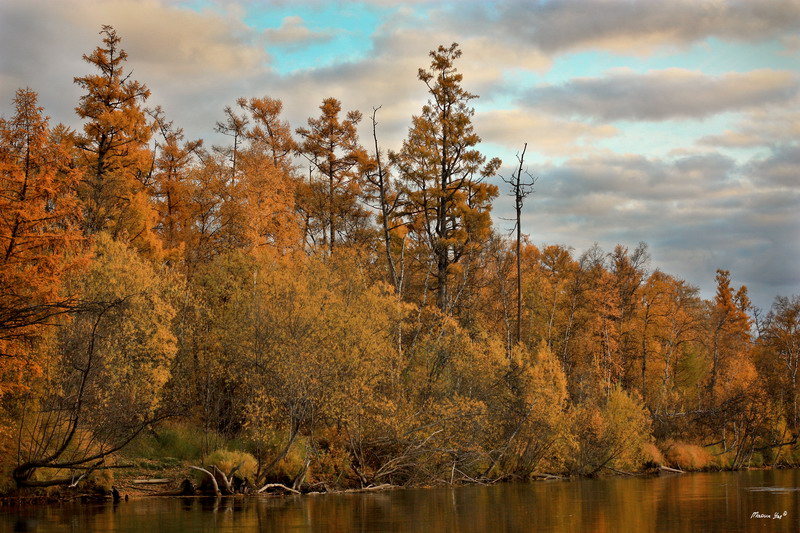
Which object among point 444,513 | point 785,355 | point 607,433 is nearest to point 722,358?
point 785,355

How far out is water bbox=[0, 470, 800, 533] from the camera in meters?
17.6

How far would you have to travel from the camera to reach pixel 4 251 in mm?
24422

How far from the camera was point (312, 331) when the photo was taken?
30016 mm

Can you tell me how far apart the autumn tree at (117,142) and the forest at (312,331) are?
0.43 ft

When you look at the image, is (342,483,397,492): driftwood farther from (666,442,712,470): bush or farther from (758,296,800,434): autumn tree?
(758,296,800,434): autumn tree

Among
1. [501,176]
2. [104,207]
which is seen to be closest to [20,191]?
[104,207]

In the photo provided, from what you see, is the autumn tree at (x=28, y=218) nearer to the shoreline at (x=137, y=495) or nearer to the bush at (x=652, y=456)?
the shoreline at (x=137, y=495)

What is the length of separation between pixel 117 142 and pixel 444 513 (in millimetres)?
28184

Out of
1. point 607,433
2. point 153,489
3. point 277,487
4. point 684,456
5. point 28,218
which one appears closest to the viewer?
point 28,218

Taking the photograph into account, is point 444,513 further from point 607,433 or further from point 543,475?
point 607,433

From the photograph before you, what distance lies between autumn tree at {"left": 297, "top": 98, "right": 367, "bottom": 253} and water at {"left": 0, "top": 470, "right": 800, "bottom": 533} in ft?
81.5

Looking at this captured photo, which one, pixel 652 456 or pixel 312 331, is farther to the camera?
pixel 652 456

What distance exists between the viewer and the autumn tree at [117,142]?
3938 centimetres

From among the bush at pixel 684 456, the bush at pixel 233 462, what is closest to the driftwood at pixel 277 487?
the bush at pixel 233 462
